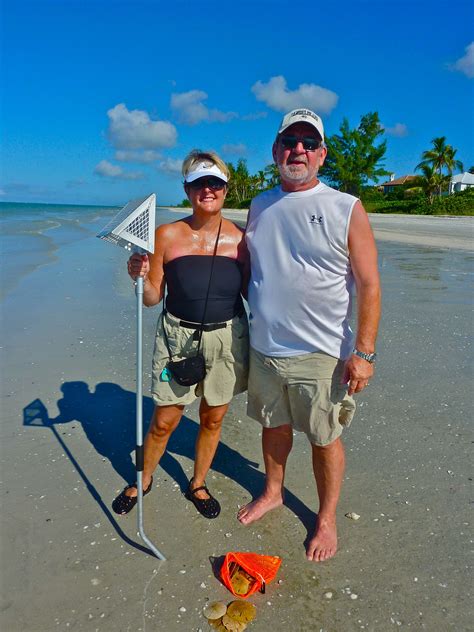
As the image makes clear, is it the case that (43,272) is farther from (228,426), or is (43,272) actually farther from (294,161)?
(294,161)

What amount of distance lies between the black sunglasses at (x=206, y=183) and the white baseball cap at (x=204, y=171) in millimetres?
26

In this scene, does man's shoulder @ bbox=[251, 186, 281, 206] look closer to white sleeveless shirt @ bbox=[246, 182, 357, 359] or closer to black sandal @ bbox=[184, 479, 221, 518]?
white sleeveless shirt @ bbox=[246, 182, 357, 359]

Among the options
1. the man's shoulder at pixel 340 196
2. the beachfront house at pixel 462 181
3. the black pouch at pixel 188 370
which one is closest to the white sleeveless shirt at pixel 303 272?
the man's shoulder at pixel 340 196

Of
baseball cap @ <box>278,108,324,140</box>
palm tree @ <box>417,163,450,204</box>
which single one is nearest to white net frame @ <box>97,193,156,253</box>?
baseball cap @ <box>278,108,324,140</box>

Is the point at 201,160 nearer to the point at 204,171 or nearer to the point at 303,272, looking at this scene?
the point at 204,171

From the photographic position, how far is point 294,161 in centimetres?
275

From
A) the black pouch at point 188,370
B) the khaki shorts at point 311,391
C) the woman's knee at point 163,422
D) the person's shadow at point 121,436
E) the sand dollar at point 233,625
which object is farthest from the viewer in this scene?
the person's shadow at point 121,436

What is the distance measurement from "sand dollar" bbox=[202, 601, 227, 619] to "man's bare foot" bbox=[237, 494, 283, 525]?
28.1 inches

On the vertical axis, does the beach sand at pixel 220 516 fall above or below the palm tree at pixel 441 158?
below

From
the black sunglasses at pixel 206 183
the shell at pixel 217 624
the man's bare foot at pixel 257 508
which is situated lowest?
the shell at pixel 217 624

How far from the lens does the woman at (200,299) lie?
3.00 metres

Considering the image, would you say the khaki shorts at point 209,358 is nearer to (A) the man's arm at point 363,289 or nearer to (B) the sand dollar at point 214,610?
(A) the man's arm at point 363,289

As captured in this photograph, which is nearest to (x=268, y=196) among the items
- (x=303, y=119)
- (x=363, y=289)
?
(x=303, y=119)

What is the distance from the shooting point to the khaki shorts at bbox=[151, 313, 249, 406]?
310cm
